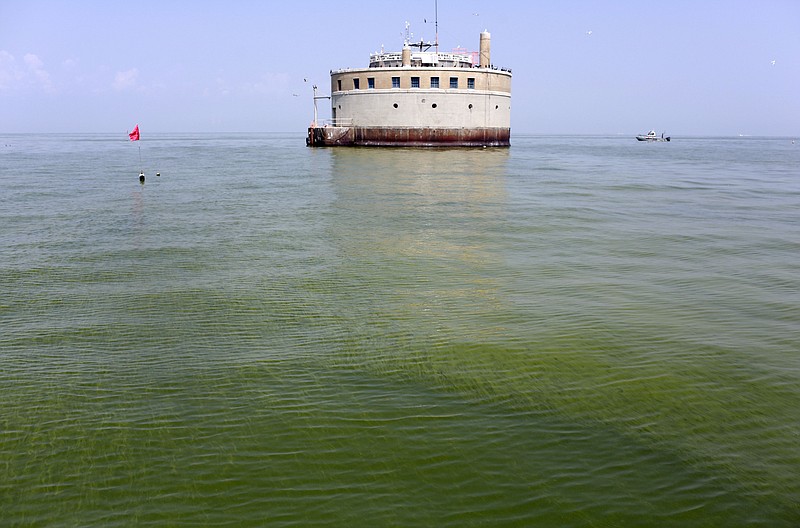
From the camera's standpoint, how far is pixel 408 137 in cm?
6562

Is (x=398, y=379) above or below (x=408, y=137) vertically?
below

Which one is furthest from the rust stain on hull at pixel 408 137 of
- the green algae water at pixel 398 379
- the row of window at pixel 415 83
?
the green algae water at pixel 398 379

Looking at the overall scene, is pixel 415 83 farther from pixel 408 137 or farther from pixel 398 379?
pixel 398 379

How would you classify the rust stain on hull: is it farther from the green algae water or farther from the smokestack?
the green algae water

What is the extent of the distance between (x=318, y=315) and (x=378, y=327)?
120 centimetres

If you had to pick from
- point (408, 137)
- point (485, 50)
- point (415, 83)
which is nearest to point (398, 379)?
point (408, 137)

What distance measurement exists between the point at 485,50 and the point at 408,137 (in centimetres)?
1499

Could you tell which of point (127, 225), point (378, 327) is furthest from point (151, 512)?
point (127, 225)

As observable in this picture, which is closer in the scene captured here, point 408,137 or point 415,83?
point 415,83

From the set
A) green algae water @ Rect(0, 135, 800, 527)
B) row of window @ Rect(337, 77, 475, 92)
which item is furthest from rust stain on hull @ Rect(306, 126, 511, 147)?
green algae water @ Rect(0, 135, 800, 527)

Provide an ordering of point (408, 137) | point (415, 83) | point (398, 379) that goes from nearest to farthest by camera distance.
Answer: point (398, 379) < point (415, 83) < point (408, 137)

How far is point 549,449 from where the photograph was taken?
650 cm

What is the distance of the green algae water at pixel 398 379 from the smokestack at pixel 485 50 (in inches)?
2207

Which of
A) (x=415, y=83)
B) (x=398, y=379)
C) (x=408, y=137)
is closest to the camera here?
(x=398, y=379)
